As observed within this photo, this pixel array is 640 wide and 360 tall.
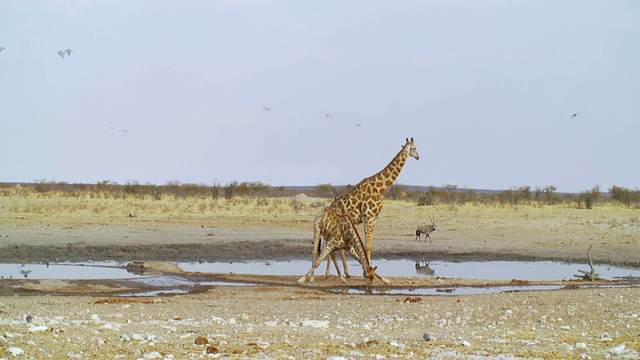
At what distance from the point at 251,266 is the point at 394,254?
5.28m

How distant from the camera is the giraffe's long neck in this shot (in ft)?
68.5

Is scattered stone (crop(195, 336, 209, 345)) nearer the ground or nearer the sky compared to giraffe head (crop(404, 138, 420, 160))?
nearer the ground

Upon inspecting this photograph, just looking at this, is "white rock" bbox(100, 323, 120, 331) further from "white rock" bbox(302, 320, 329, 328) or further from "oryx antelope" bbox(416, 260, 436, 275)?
"oryx antelope" bbox(416, 260, 436, 275)

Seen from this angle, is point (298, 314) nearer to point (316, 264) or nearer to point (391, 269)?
point (316, 264)

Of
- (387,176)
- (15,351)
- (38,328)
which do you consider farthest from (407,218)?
(15,351)

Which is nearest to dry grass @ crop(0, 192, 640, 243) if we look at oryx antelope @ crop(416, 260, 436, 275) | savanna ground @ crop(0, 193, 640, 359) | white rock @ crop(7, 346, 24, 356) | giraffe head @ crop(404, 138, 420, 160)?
savanna ground @ crop(0, 193, 640, 359)

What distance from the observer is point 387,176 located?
21328 millimetres

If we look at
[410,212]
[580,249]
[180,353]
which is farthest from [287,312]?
[410,212]

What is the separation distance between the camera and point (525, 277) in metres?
21.2

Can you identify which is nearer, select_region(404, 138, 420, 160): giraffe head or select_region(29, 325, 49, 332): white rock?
select_region(29, 325, 49, 332): white rock

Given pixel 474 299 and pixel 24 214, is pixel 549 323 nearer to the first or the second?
pixel 474 299

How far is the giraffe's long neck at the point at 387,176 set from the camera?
20875mm

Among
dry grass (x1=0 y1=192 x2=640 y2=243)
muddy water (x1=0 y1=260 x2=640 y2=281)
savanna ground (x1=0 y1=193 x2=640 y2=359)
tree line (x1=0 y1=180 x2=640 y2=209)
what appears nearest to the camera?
savanna ground (x1=0 y1=193 x2=640 y2=359)

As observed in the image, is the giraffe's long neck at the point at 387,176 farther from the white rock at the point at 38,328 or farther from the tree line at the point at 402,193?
the tree line at the point at 402,193
